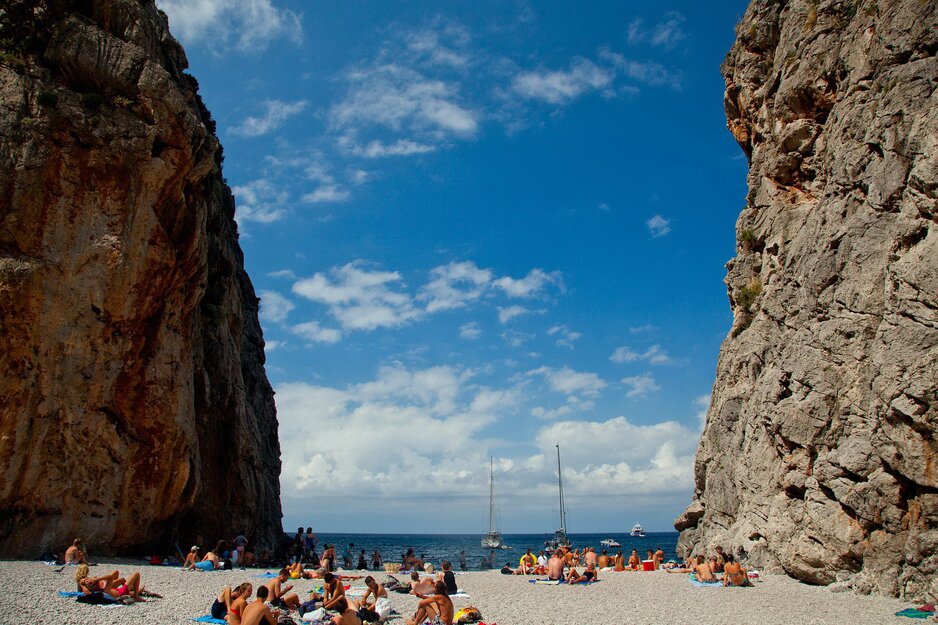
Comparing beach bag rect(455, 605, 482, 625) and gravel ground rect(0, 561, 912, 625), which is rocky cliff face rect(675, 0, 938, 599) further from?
beach bag rect(455, 605, 482, 625)

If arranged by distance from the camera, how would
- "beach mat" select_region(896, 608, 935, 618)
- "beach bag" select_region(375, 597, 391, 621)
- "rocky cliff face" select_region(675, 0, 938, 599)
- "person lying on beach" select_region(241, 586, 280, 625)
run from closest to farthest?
"person lying on beach" select_region(241, 586, 280, 625)
"beach bag" select_region(375, 597, 391, 621)
"beach mat" select_region(896, 608, 935, 618)
"rocky cliff face" select_region(675, 0, 938, 599)

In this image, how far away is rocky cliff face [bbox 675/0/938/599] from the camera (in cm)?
1831

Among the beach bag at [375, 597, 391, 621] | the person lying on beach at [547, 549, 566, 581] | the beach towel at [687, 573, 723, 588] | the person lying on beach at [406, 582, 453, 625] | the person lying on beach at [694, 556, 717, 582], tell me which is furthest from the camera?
the person lying on beach at [547, 549, 566, 581]

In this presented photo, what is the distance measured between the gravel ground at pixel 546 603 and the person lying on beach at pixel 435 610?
2.01 meters

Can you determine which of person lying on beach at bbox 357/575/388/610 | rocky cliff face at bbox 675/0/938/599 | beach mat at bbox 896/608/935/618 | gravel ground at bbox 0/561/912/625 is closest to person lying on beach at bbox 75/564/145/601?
gravel ground at bbox 0/561/912/625

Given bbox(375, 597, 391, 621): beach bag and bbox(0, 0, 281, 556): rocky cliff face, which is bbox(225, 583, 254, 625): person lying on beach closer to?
bbox(375, 597, 391, 621): beach bag

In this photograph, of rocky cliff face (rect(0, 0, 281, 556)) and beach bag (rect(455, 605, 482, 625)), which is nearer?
beach bag (rect(455, 605, 482, 625))

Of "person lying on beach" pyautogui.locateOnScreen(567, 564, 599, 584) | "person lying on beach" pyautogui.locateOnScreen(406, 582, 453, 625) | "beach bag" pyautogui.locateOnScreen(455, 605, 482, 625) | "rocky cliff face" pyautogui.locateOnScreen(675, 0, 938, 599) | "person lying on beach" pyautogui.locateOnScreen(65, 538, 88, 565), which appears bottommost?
"person lying on beach" pyautogui.locateOnScreen(567, 564, 599, 584)

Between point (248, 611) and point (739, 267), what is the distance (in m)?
31.1

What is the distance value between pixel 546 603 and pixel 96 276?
2007 centimetres

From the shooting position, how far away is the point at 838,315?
879 inches

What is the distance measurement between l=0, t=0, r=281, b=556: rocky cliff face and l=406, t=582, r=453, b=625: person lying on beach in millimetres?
16187

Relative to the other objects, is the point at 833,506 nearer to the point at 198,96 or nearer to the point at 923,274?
the point at 923,274

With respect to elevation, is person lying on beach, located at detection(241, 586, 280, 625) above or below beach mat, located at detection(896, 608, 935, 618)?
above
